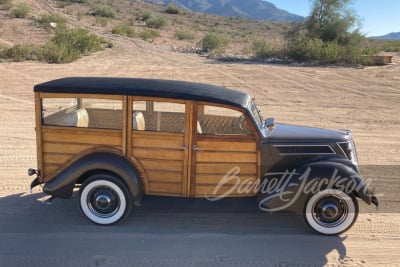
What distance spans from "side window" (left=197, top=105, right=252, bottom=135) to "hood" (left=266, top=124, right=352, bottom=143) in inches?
14.5

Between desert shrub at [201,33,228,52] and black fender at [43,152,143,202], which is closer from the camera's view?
black fender at [43,152,143,202]

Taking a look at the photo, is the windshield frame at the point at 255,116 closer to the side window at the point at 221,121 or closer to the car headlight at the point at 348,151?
the side window at the point at 221,121

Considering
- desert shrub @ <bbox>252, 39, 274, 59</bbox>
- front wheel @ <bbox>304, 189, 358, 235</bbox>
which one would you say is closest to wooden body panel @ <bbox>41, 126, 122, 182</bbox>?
front wheel @ <bbox>304, 189, 358, 235</bbox>

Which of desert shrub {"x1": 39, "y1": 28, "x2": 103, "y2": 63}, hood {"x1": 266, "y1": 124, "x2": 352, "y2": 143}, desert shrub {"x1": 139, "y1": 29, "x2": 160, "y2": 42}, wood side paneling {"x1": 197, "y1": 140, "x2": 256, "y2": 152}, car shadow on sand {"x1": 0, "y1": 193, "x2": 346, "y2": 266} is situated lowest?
car shadow on sand {"x1": 0, "y1": 193, "x2": 346, "y2": 266}

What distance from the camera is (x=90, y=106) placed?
5.48m

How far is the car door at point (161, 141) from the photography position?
5219 millimetres

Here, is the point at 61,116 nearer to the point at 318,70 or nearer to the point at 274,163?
the point at 274,163

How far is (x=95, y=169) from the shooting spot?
5.32m

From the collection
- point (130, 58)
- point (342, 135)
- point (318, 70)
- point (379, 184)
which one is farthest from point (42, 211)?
point (130, 58)

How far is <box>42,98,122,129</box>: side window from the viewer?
532 cm

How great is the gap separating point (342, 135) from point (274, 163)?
1092 millimetres

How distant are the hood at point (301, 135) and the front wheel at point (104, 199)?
1.95 meters

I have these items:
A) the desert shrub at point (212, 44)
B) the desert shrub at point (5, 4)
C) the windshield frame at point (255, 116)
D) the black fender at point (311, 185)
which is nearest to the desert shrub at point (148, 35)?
the desert shrub at point (212, 44)

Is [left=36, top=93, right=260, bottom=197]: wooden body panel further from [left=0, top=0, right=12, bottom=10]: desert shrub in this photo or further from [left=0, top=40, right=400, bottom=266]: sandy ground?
[left=0, top=0, right=12, bottom=10]: desert shrub
